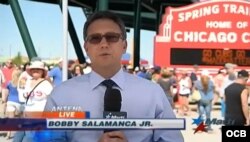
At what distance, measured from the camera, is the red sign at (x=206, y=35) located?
31.8 ft

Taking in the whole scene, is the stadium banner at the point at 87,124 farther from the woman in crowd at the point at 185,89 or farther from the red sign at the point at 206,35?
the red sign at the point at 206,35

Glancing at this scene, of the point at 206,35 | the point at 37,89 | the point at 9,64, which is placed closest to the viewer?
the point at 37,89

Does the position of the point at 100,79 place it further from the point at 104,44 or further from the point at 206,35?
the point at 206,35

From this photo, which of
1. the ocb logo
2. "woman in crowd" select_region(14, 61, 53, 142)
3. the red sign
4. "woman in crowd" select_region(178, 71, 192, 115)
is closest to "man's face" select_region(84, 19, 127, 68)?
"woman in crowd" select_region(14, 61, 53, 142)

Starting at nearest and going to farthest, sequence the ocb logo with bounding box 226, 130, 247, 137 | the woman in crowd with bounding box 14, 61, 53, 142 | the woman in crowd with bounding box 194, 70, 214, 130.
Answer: the ocb logo with bounding box 226, 130, 247, 137
the woman in crowd with bounding box 14, 61, 53, 142
the woman in crowd with bounding box 194, 70, 214, 130

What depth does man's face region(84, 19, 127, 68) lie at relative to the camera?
4.44 ft

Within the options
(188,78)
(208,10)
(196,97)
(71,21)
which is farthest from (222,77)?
(71,21)

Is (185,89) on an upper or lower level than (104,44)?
lower

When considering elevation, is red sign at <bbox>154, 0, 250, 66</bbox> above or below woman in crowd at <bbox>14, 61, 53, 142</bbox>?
above

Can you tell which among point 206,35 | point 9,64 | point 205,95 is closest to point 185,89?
point 205,95

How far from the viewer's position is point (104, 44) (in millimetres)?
1353

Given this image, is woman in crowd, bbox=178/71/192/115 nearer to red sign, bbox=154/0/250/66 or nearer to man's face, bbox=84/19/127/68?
red sign, bbox=154/0/250/66

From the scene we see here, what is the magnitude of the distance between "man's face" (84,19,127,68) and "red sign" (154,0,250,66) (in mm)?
8204

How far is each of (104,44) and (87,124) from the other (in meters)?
0.20
